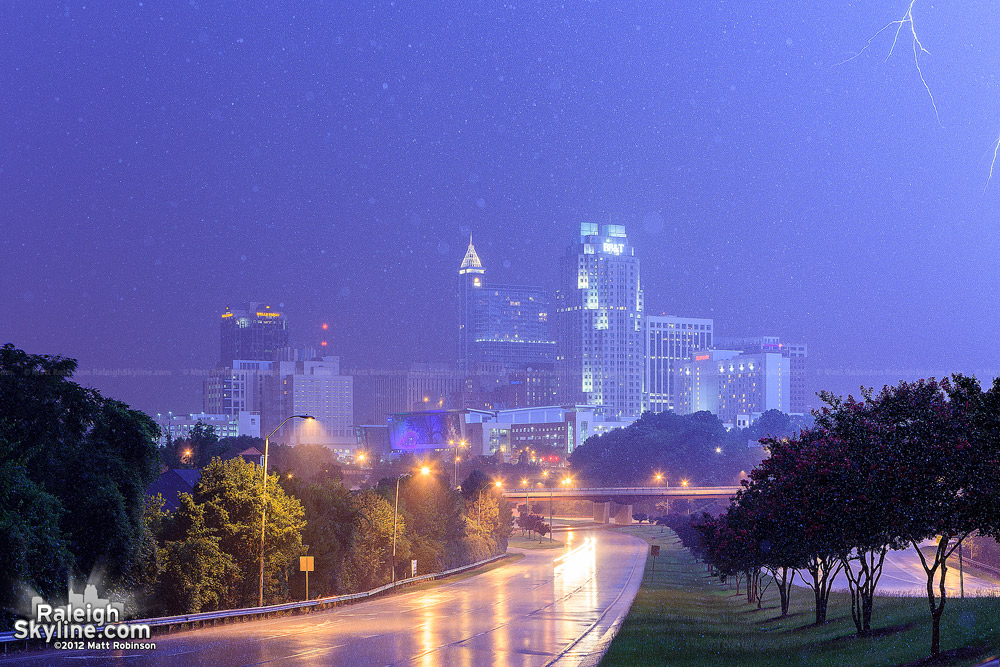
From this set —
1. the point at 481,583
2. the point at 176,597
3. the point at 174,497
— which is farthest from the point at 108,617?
the point at 174,497

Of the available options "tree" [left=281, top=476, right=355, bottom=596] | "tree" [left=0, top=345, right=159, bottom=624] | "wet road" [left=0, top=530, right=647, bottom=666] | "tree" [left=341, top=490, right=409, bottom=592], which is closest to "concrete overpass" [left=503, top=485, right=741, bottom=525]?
"tree" [left=341, top=490, right=409, bottom=592]

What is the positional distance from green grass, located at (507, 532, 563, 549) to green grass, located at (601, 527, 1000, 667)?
64.8 m

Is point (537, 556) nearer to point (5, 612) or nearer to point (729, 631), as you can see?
point (729, 631)

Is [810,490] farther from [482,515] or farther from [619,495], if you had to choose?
[619,495]

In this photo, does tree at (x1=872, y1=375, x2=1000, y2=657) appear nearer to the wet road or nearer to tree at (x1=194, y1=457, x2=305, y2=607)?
the wet road

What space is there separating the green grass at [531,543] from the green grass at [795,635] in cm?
6475

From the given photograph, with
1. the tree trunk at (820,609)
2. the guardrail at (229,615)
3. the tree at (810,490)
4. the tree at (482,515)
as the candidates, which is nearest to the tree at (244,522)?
the guardrail at (229,615)

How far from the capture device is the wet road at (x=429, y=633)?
32.2m

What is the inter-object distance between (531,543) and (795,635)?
9490 cm

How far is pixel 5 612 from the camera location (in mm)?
34969

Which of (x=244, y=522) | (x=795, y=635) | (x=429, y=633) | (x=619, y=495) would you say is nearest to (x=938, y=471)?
(x=795, y=635)

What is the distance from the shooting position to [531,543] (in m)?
137

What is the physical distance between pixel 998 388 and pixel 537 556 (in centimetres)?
9604

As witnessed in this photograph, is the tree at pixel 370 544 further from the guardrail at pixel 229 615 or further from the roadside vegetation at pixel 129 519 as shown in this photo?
the guardrail at pixel 229 615
